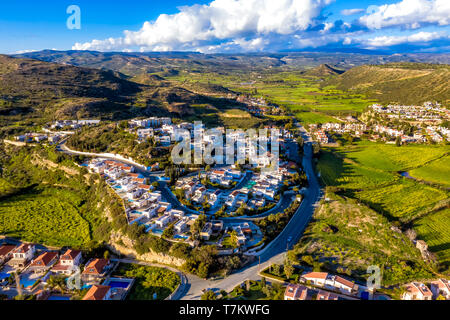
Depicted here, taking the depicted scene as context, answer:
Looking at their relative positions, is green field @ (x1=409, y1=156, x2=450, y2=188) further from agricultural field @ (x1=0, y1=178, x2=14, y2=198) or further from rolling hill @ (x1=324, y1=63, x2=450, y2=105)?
agricultural field @ (x1=0, y1=178, x2=14, y2=198)

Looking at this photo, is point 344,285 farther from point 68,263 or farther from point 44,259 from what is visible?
point 44,259

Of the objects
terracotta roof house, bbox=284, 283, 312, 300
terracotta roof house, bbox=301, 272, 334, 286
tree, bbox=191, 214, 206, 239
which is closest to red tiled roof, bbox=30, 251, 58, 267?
tree, bbox=191, 214, 206, 239

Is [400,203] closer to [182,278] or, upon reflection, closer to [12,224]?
[182,278]

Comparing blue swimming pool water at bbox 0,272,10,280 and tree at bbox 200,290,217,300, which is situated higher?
tree at bbox 200,290,217,300

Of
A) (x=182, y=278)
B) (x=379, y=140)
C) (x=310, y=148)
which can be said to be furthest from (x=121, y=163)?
(x=379, y=140)

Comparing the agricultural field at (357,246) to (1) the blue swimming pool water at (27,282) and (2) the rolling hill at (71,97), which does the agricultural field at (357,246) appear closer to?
(1) the blue swimming pool water at (27,282)

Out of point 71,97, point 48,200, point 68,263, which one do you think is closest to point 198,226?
point 68,263

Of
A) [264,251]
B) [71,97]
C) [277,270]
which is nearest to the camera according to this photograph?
[277,270]
